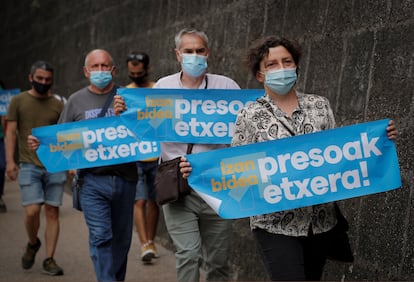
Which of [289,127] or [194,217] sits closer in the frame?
[289,127]

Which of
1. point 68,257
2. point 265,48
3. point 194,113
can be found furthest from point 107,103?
point 68,257

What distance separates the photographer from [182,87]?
17.5ft

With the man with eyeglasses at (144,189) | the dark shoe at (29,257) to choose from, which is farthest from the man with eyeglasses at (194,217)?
the dark shoe at (29,257)

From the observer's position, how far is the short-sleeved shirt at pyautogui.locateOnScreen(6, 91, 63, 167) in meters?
7.43

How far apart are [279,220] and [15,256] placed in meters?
4.69

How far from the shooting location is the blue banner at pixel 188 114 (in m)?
5.23

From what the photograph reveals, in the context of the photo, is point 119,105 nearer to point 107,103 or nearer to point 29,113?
→ point 107,103

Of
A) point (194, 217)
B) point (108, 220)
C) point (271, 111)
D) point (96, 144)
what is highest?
point (271, 111)

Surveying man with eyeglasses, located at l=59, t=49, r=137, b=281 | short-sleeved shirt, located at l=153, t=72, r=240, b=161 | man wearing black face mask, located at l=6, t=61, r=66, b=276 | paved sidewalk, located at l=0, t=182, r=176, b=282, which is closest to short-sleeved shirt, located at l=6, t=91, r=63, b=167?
man wearing black face mask, located at l=6, t=61, r=66, b=276

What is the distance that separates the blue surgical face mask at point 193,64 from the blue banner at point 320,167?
103 centimetres

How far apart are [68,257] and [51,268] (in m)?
0.82

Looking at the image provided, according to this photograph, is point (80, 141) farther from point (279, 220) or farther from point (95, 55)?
point (279, 220)

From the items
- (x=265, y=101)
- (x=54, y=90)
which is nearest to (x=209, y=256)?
(x=265, y=101)

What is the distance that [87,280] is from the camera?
269 inches
